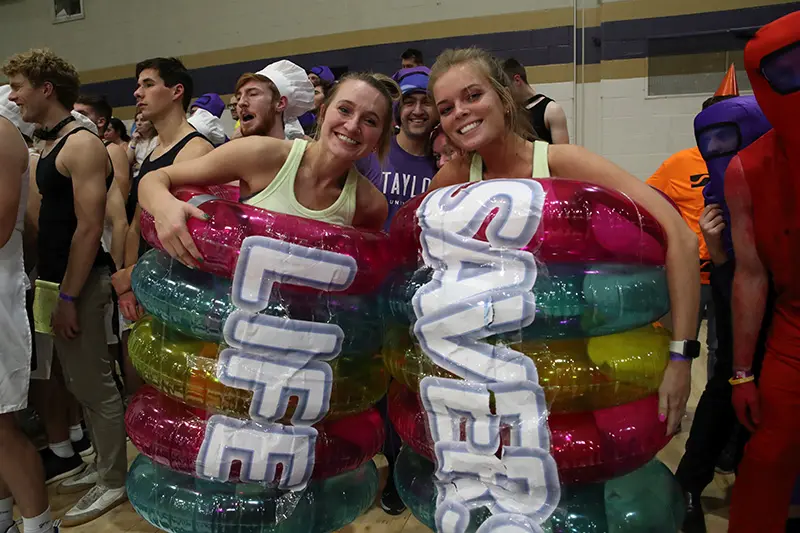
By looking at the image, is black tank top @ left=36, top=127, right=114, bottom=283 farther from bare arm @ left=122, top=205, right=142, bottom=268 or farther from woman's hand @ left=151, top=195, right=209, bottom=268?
woman's hand @ left=151, top=195, right=209, bottom=268

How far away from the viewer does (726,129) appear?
148 centimetres

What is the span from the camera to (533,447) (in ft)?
3.43

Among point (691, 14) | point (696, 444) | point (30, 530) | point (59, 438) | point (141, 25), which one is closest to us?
point (30, 530)

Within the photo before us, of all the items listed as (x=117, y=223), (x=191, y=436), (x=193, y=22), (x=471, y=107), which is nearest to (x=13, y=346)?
(x=117, y=223)

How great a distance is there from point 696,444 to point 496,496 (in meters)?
1.12

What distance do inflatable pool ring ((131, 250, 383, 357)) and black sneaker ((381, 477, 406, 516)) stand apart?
963mm

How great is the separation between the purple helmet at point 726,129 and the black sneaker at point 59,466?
2.51m

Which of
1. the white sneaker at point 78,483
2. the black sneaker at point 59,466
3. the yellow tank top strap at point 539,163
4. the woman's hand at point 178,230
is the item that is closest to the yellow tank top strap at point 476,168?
the yellow tank top strap at point 539,163

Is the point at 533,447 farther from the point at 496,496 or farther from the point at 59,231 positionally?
the point at 59,231

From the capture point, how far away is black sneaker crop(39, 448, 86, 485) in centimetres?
239

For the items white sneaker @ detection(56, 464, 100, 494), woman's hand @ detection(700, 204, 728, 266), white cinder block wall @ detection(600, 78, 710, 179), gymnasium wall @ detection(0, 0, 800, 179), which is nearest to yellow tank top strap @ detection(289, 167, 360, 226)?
woman's hand @ detection(700, 204, 728, 266)

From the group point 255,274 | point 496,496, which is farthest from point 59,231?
point 496,496

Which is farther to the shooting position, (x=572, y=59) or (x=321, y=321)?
(x=572, y=59)

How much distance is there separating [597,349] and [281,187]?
0.77 m
